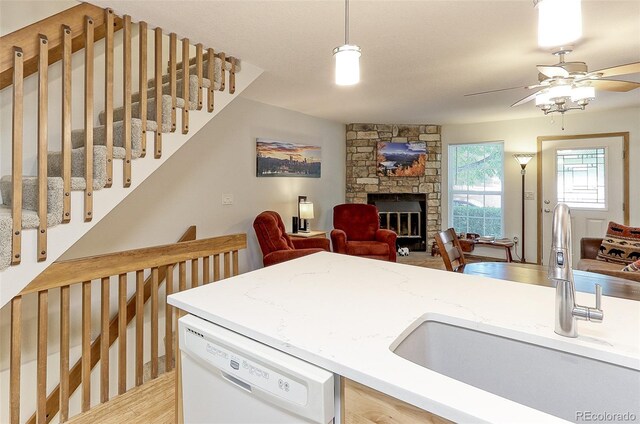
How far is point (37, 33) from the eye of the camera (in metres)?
1.78

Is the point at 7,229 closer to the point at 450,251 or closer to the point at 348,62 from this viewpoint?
the point at 348,62

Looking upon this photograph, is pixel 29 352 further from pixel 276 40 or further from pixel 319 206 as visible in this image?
pixel 319 206

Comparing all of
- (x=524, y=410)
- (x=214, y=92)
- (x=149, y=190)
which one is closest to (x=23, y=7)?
(x=214, y=92)

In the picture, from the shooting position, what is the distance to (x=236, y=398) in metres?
0.98

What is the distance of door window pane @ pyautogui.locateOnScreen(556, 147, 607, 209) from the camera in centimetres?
494

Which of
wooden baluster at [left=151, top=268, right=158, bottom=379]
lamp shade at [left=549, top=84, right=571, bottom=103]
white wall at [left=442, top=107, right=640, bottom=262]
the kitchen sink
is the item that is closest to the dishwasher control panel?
the kitchen sink

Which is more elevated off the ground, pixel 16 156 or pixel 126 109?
pixel 126 109

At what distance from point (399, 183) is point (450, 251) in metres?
3.28

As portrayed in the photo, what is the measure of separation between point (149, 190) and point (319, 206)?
9.11 ft

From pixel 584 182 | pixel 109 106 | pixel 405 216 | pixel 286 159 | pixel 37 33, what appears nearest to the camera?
pixel 37 33

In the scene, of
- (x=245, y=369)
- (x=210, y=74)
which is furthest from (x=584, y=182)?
(x=245, y=369)

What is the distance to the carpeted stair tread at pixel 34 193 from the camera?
1834mm

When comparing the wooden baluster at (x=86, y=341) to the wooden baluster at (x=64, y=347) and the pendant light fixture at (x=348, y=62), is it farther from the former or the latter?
the pendant light fixture at (x=348, y=62)

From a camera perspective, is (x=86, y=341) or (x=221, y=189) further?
(x=221, y=189)
